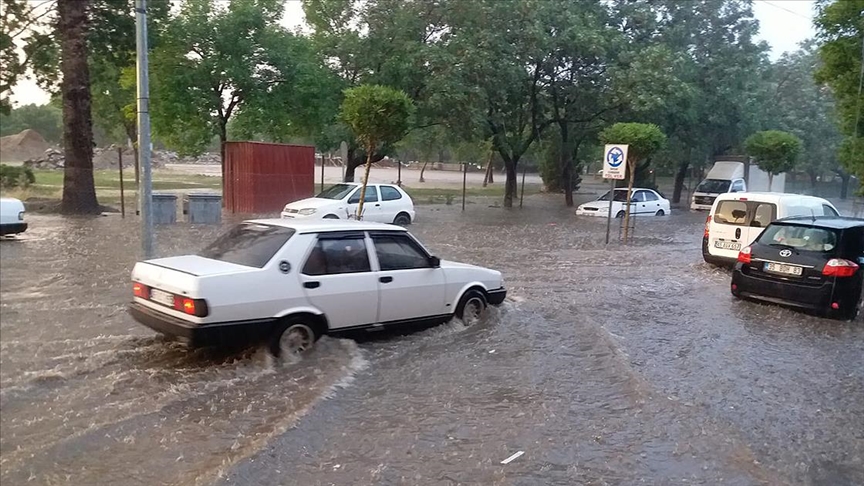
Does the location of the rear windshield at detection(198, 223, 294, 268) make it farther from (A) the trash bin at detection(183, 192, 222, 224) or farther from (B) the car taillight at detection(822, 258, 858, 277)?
(A) the trash bin at detection(183, 192, 222, 224)

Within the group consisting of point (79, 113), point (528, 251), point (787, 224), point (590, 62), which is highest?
point (590, 62)

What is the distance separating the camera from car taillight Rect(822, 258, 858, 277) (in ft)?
34.8

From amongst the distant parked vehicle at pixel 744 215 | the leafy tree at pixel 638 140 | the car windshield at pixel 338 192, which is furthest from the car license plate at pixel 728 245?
the car windshield at pixel 338 192

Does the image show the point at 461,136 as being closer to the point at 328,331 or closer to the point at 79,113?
the point at 79,113

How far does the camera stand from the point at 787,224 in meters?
11.5

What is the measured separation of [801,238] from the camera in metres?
11.2

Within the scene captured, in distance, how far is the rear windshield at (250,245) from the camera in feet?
24.8

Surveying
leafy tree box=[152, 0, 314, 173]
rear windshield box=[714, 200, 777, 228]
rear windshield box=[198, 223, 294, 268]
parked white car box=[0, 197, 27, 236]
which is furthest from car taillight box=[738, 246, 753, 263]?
leafy tree box=[152, 0, 314, 173]

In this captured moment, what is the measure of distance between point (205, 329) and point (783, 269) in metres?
8.39

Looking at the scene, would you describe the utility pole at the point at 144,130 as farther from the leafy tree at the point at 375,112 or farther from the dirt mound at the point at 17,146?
the leafy tree at the point at 375,112

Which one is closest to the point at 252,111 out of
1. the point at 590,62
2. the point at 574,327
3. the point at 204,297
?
the point at 590,62

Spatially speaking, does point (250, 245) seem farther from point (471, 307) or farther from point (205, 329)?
point (471, 307)

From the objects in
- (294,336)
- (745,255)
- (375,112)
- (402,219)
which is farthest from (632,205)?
(294,336)

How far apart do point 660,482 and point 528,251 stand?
13.2 m
